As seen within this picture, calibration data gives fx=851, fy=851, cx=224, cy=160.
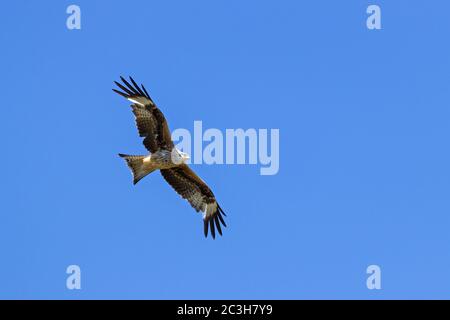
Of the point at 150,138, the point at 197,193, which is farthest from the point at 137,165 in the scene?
the point at 197,193

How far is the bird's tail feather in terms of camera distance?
1436 centimetres

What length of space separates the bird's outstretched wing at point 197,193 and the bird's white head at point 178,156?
0.74m

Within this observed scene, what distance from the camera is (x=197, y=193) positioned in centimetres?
1573

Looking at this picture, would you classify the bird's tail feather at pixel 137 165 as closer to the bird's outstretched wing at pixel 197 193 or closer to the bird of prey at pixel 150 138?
the bird of prey at pixel 150 138

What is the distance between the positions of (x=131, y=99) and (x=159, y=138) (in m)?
0.81

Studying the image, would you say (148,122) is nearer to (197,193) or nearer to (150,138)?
(150,138)

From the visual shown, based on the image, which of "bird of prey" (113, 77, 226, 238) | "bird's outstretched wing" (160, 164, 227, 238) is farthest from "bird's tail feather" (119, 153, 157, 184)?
"bird's outstretched wing" (160, 164, 227, 238)

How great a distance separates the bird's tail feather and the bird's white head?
42 centimetres

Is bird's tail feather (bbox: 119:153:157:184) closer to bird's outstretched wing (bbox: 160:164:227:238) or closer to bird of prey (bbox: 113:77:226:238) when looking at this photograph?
bird of prey (bbox: 113:77:226:238)

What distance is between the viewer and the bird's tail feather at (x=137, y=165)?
14.4m

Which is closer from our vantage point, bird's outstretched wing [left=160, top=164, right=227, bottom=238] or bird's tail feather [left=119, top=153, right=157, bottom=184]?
bird's tail feather [left=119, top=153, right=157, bottom=184]
